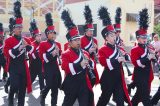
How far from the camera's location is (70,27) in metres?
6.75

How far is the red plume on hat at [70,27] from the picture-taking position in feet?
21.8

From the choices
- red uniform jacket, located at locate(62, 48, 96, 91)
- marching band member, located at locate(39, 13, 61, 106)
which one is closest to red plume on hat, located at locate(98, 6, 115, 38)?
red uniform jacket, located at locate(62, 48, 96, 91)

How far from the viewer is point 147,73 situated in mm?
7352

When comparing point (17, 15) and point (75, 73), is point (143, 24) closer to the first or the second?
point (75, 73)

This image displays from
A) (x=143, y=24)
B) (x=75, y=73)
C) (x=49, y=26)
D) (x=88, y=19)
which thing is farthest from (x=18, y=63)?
(x=143, y=24)

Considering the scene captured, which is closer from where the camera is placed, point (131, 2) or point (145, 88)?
point (145, 88)

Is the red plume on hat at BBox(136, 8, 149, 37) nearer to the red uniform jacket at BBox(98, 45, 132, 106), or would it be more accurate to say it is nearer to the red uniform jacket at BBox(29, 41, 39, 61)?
the red uniform jacket at BBox(98, 45, 132, 106)

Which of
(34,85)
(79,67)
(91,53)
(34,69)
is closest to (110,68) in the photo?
(79,67)

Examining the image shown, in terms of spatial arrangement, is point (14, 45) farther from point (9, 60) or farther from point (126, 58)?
point (126, 58)

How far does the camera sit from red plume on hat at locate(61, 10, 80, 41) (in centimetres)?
664

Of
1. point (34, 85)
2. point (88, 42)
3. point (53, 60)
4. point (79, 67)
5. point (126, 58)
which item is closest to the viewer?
point (79, 67)

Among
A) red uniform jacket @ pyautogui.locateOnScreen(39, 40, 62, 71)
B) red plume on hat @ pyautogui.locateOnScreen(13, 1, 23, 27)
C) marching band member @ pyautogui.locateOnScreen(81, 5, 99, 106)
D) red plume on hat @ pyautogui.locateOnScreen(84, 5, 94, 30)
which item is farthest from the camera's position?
red plume on hat @ pyautogui.locateOnScreen(84, 5, 94, 30)

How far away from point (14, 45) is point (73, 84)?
1879 millimetres

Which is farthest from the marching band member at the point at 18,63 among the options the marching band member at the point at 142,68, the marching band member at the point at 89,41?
the marching band member at the point at 142,68
